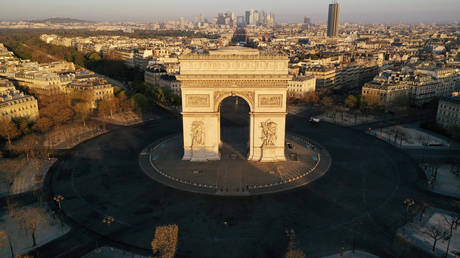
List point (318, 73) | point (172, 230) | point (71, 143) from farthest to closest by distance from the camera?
point (318, 73), point (71, 143), point (172, 230)

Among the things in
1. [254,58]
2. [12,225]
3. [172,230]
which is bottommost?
[12,225]

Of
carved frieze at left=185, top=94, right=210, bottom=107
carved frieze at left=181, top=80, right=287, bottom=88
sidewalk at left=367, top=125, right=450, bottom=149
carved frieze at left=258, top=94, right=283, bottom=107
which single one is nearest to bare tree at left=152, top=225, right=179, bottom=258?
carved frieze at left=185, top=94, right=210, bottom=107

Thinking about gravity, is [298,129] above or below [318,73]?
below

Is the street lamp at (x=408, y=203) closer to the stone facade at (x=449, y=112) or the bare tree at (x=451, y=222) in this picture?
the bare tree at (x=451, y=222)

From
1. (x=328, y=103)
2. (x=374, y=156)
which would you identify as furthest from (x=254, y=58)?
(x=328, y=103)

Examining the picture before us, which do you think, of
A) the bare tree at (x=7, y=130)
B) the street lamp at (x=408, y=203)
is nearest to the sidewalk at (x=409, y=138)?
the street lamp at (x=408, y=203)

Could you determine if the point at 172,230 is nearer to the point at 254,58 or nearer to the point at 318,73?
the point at 254,58

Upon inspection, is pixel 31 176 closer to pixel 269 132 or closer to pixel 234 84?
pixel 234 84

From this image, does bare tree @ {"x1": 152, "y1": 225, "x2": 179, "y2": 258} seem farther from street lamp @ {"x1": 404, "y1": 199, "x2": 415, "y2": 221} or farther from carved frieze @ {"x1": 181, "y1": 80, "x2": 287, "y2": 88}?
street lamp @ {"x1": 404, "y1": 199, "x2": 415, "y2": 221}

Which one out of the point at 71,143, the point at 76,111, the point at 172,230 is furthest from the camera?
the point at 76,111
